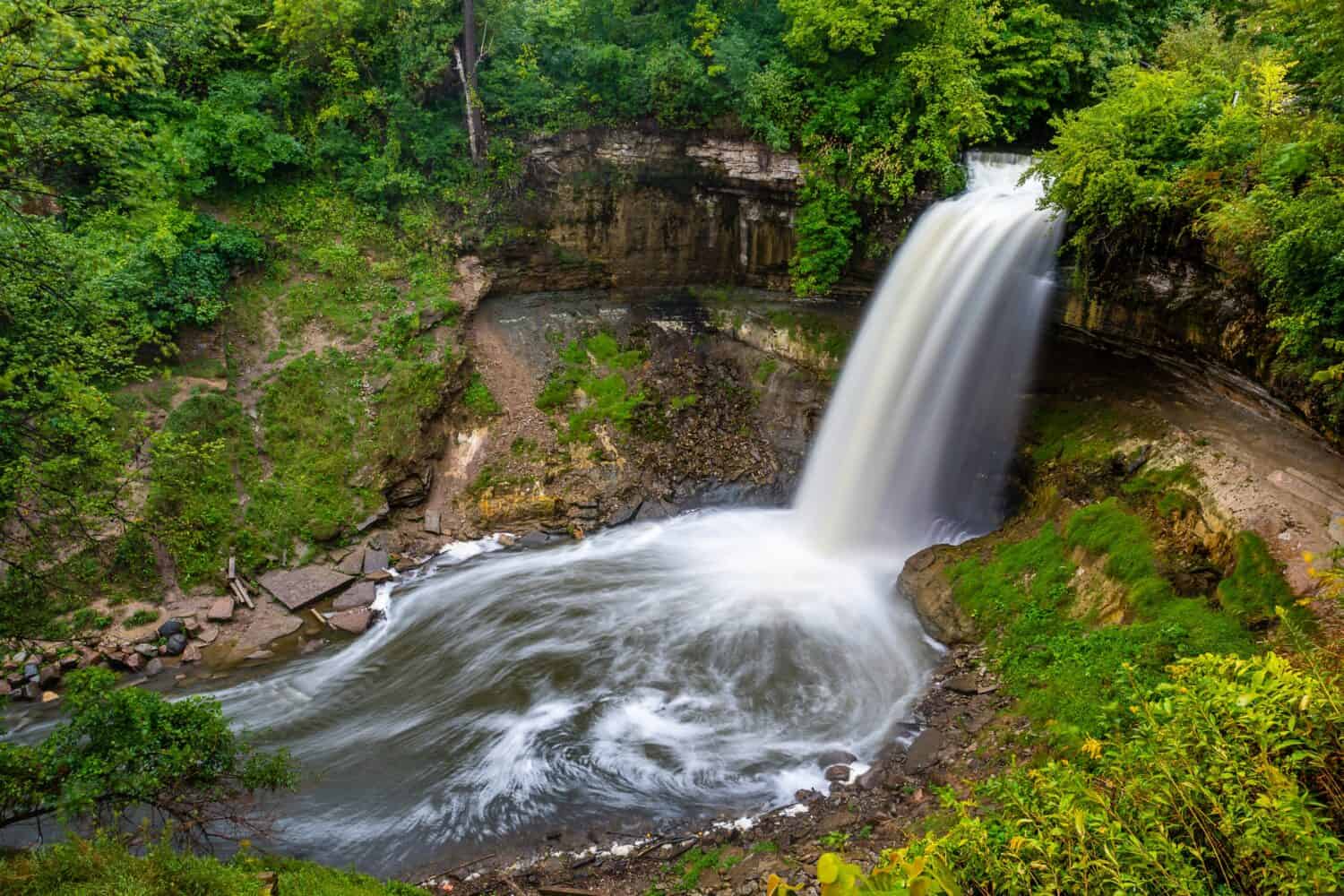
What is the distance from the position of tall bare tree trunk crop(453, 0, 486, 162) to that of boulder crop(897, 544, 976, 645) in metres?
15.6

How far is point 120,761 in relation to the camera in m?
6.18

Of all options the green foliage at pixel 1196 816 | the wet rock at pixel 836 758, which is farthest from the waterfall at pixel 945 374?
the green foliage at pixel 1196 816

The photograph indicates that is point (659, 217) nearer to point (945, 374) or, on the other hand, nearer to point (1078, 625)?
point (945, 374)

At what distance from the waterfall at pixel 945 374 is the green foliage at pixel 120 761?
456 inches

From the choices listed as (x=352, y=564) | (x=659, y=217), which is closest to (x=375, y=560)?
(x=352, y=564)

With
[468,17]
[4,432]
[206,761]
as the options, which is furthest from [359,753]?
[468,17]

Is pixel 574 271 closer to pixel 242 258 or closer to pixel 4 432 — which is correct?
pixel 242 258

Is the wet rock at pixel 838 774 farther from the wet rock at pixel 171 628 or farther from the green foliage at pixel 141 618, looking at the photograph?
the green foliage at pixel 141 618

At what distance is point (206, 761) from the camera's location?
22.5ft

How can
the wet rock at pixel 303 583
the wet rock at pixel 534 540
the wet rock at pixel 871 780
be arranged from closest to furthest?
the wet rock at pixel 871 780
the wet rock at pixel 303 583
the wet rock at pixel 534 540

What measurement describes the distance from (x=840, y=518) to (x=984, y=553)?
361 cm

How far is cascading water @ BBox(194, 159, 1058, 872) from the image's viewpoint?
377 inches

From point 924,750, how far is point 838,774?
1.23 metres

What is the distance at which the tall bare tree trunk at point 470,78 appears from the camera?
18.0 metres
